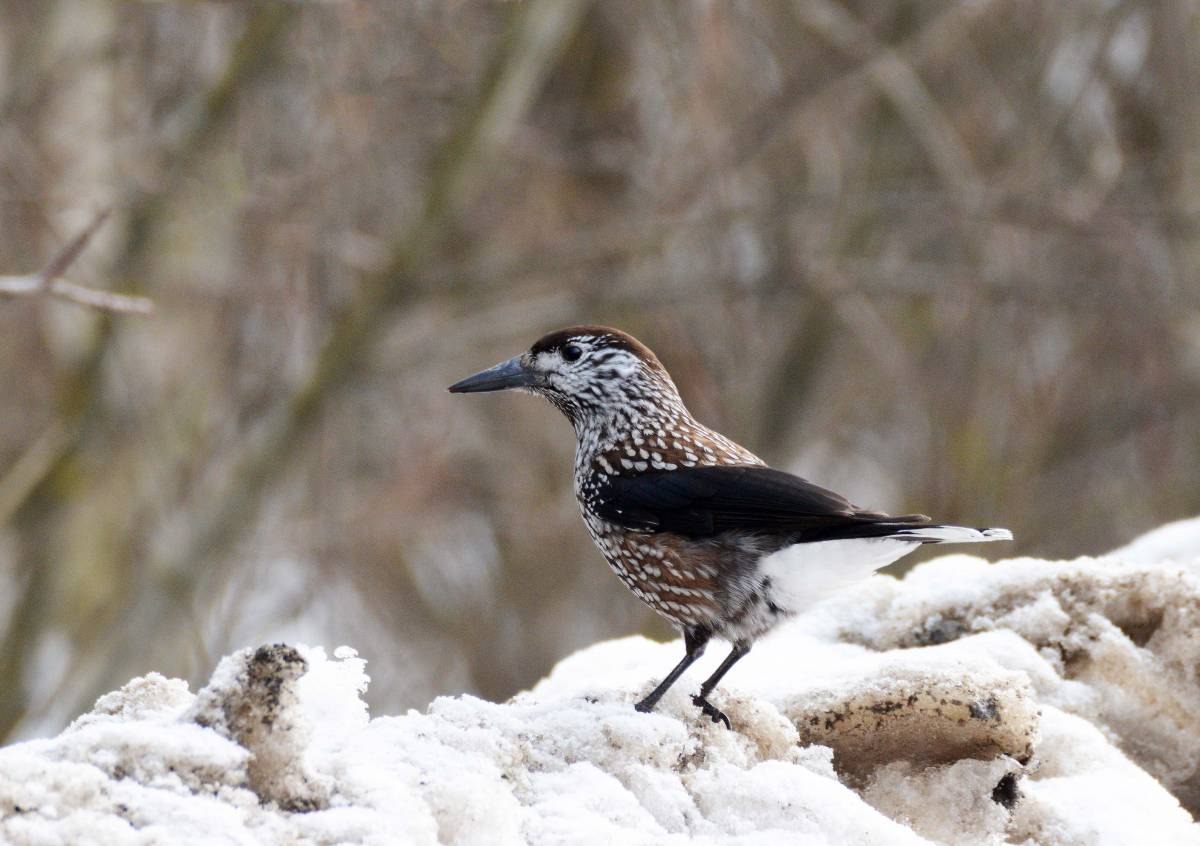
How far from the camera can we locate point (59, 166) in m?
8.46

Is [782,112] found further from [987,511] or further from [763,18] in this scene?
[987,511]

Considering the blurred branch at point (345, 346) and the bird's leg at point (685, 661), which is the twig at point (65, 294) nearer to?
the bird's leg at point (685, 661)

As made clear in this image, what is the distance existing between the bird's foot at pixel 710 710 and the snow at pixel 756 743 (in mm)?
34

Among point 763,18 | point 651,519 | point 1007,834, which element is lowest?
point 1007,834

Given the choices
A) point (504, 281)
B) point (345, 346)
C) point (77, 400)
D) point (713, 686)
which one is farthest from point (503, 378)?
point (77, 400)

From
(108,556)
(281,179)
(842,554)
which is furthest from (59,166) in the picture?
(842,554)

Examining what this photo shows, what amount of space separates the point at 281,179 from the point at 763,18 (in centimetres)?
346

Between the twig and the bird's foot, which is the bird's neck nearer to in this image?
the bird's foot

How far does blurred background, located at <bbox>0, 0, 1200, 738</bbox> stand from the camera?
8.28 m

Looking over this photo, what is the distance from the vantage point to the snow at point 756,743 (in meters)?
2.37

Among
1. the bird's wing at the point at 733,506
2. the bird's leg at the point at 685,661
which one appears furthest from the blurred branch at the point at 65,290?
the bird's leg at the point at 685,661

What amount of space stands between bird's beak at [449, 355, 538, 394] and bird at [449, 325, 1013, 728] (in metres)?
0.03

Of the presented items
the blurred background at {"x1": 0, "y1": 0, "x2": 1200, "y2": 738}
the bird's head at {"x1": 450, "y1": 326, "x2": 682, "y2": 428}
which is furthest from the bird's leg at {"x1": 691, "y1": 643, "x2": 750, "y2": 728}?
the blurred background at {"x1": 0, "y1": 0, "x2": 1200, "y2": 738}

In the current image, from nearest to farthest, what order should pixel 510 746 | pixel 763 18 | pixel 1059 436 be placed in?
pixel 510 746
pixel 763 18
pixel 1059 436
